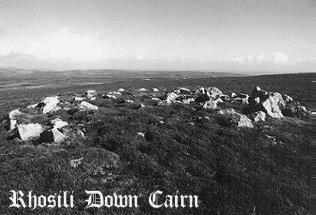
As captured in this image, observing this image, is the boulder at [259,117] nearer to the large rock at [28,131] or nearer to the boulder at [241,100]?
the boulder at [241,100]

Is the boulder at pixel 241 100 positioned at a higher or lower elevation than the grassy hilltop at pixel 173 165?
higher

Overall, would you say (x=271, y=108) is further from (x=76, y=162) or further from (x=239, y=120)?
(x=76, y=162)

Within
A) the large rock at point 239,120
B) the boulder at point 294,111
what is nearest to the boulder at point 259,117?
the large rock at point 239,120

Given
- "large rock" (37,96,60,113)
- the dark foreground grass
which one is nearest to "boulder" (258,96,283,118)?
the dark foreground grass

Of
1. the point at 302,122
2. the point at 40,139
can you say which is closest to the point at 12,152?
the point at 40,139

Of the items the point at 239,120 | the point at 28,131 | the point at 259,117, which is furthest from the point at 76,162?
the point at 259,117
